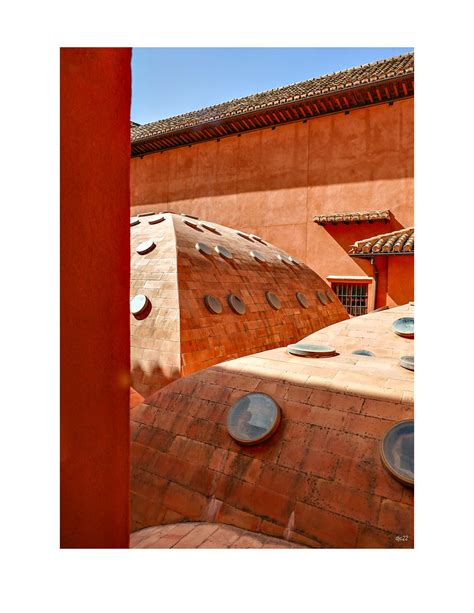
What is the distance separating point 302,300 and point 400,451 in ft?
27.2

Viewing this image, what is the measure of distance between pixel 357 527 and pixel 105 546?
2.19 meters

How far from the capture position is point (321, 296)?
12.9 metres

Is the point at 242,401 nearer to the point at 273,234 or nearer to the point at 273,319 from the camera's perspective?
the point at 273,319

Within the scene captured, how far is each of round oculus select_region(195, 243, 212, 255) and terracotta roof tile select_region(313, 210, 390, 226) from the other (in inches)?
233

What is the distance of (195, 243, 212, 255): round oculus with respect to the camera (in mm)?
9785

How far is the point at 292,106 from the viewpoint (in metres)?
14.4

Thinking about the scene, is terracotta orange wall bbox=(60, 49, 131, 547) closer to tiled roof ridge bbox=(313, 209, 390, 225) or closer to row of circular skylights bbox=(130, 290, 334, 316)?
row of circular skylights bbox=(130, 290, 334, 316)

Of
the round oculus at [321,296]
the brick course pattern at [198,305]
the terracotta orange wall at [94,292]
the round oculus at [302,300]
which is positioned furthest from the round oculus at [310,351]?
the round oculus at [321,296]

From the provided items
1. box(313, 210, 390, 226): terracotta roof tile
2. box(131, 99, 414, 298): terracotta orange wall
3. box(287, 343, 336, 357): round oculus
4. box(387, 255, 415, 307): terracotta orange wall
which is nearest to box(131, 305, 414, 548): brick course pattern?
box(287, 343, 336, 357): round oculus

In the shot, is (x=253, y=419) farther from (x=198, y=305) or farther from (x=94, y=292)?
(x=198, y=305)

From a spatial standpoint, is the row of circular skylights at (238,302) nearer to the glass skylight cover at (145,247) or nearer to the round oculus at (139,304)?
the round oculus at (139,304)

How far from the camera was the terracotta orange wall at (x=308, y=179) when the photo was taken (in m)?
13.5

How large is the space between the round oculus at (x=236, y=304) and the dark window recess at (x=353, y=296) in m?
6.27

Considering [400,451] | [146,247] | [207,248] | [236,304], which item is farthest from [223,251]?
[400,451]
